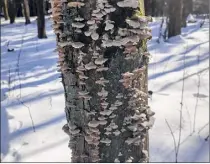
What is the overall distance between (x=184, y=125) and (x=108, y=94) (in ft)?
7.91

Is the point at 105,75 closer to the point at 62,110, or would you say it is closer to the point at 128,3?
the point at 128,3

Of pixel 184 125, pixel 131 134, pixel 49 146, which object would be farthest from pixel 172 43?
pixel 131 134

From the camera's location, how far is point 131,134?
1607mm

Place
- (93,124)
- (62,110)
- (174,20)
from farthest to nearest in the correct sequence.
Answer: (174,20)
(62,110)
(93,124)

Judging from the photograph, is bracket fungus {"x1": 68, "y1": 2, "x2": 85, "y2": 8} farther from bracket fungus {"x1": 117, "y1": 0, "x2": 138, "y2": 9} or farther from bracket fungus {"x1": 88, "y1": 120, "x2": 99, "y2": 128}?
bracket fungus {"x1": 88, "y1": 120, "x2": 99, "y2": 128}

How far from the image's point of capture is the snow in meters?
3.34

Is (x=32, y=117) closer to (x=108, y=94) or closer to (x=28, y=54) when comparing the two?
(x=108, y=94)

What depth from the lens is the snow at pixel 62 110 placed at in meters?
3.34

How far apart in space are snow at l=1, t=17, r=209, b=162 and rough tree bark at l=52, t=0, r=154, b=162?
0.43 metres

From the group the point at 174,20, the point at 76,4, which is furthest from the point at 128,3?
the point at 174,20

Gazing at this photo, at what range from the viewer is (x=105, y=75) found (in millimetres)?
1496

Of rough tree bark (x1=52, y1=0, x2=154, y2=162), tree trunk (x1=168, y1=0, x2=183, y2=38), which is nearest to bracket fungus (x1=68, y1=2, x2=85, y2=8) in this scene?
rough tree bark (x1=52, y1=0, x2=154, y2=162)

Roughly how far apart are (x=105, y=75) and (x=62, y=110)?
3012 millimetres

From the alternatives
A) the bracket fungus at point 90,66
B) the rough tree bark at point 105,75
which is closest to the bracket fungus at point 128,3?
the rough tree bark at point 105,75
